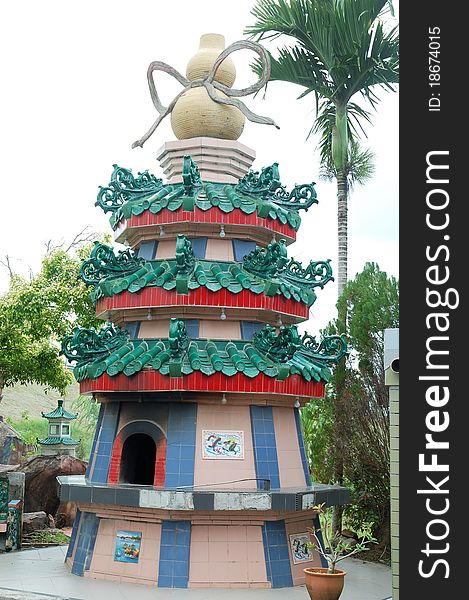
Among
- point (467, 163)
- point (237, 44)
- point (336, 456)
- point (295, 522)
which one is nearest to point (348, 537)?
point (336, 456)

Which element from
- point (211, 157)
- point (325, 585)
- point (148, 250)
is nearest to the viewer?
point (325, 585)

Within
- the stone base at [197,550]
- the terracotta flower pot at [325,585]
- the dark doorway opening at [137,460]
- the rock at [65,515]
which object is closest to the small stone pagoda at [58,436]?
the rock at [65,515]

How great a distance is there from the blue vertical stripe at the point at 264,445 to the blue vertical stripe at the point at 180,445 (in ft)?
3.40

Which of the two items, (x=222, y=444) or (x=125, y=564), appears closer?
(x=125, y=564)

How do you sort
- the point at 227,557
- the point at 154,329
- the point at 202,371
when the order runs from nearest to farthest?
the point at 227,557
the point at 202,371
the point at 154,329

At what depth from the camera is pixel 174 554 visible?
13.2 metres

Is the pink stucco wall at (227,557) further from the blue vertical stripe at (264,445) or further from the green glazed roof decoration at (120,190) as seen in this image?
the green glazed roof decoration at (120,190)

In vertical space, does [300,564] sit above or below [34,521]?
below

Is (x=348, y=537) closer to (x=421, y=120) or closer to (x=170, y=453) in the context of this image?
(x=170, y=453)

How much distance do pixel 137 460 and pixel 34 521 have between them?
5081 millimetres

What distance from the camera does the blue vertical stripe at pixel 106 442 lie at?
14.5 metres

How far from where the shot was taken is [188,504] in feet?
42.5

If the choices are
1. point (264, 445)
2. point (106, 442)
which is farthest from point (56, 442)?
point (264, 445)

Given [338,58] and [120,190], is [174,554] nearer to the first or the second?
[120,190]
